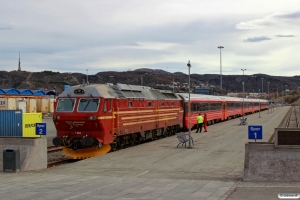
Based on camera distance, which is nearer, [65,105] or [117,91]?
[65,105]

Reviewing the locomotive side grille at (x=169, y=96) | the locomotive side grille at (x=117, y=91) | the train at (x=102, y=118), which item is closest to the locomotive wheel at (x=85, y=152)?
the train at (x=102, y=118)

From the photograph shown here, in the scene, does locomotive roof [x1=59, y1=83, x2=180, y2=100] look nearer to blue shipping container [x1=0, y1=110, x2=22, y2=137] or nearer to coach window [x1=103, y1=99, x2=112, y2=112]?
coach window [x1=103, y1=99, x2=112, y2=112]

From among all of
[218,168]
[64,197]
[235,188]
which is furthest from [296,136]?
[64,197]

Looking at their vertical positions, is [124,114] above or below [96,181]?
above

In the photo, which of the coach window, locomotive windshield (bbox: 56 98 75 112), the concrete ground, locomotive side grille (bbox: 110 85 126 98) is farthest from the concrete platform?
locomotive side grille (bbox: 110 85 126 98)

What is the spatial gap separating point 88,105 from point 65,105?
4.11 ft

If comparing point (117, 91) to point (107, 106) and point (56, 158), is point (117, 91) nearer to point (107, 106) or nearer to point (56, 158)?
point (107, 106)

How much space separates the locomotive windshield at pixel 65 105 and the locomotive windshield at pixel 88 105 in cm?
42

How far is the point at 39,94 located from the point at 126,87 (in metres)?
42.0

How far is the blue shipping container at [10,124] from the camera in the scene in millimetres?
17419

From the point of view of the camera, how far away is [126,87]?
23.9 meters

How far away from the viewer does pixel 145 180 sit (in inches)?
491

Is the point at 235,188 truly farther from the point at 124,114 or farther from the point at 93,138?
the point at 124,114

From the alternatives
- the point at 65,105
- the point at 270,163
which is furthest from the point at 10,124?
the point at 270,163
